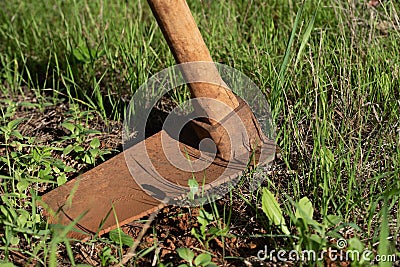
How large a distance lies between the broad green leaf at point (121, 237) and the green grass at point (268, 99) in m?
0.03

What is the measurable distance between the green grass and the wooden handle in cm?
21

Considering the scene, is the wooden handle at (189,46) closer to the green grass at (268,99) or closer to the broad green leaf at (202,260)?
the green grass at (268,99)

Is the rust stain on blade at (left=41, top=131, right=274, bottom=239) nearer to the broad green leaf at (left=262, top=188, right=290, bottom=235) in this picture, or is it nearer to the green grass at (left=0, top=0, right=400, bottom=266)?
the green grass at (left=0, top=0, right=400, bottom=266)

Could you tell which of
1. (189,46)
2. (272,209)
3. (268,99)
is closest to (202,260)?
(272,209)

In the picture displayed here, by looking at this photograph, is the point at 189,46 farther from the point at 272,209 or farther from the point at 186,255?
the point at 186,255

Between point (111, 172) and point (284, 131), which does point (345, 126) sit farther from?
point (111, 172)

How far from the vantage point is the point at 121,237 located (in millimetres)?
1679

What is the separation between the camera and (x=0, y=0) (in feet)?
11.0

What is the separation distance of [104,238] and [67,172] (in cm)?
47

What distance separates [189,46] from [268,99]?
0.47m

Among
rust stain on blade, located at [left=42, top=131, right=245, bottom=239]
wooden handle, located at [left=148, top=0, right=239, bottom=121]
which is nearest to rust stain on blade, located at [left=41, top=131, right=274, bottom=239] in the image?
rust stain on blade, located at [left=42, top=131, right=245, bottom=239]

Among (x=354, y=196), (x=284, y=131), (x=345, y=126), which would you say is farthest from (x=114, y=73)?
(x=354, y=196)

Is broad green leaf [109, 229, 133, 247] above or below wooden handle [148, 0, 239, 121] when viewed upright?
below

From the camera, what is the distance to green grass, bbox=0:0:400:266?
169cm
